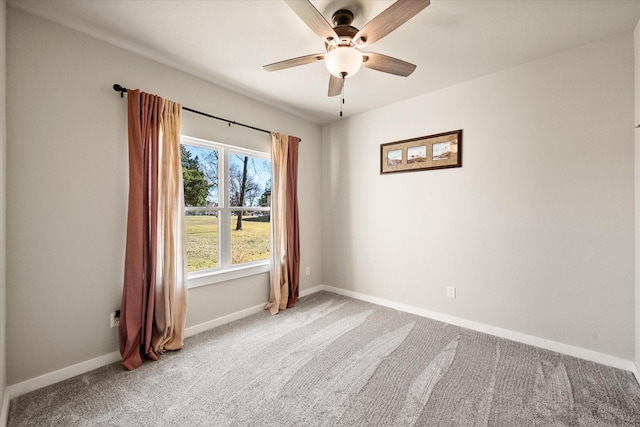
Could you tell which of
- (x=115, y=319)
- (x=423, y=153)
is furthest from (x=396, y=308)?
(x=115, y=319)

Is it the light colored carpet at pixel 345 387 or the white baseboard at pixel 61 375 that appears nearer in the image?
the light colored carpet at pixel 345 387

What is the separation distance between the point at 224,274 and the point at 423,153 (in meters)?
2.64

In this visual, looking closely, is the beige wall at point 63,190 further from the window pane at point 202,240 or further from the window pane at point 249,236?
the window pane at point 249,236

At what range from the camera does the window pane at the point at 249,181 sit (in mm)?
3219

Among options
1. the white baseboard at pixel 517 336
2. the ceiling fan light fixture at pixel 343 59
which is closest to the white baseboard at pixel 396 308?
the white baseboard at pixel 517 336

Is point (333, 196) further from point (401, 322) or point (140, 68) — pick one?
point (140, 68)

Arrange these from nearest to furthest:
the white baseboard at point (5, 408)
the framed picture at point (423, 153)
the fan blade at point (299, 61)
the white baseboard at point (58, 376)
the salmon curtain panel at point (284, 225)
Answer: the white baseboard at point (5, 408) < the white baseboard at point (58, 376) < the fan blade at point (299, 61) < the framed picture at point (423, 153) < the salmon curtain panel at point (284, 225)

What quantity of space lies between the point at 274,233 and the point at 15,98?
2384 mm

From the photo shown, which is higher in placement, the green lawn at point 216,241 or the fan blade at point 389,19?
the fan blade at point 389,19

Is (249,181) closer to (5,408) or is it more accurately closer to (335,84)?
(335,84)

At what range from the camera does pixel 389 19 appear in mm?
1569

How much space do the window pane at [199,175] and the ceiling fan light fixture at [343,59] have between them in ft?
5.64

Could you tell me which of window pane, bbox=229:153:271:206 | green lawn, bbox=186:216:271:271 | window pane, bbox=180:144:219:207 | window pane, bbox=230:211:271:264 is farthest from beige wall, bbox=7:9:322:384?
window pane, bbox=230:211:271:264

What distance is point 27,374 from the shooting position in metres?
1.86
